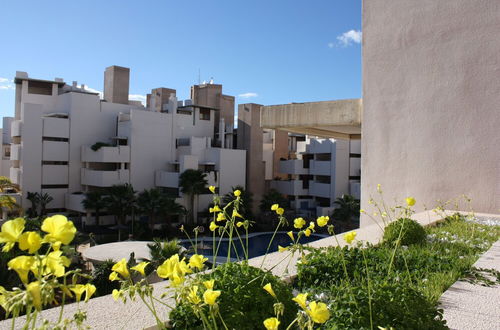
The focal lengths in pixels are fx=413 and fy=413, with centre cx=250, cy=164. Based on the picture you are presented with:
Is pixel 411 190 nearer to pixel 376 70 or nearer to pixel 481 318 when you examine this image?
pixel 376 70

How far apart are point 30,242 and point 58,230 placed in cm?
7

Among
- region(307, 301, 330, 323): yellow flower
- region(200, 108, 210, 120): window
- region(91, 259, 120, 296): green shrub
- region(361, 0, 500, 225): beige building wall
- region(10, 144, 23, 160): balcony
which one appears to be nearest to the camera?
region(307, 301, 330, 323): yellow flower

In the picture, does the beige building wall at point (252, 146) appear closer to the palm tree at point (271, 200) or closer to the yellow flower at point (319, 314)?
the palm tree at point (271, 200)

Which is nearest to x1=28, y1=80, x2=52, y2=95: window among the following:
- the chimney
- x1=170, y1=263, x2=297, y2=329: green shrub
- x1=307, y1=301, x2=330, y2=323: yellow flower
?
the chimney

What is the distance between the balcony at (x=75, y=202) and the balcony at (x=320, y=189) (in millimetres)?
17131

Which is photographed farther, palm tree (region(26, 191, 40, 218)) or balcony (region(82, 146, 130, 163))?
balcony (region(82, 146, 130, 163))

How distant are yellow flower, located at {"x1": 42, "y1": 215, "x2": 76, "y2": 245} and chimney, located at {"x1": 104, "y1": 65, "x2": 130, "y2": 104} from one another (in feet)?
109

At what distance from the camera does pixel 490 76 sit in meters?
7.45

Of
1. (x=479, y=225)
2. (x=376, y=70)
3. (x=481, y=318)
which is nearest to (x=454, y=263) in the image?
(x=481, y=318)

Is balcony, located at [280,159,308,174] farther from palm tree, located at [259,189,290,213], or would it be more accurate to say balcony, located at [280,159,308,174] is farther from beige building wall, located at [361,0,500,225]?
beige building wall, located at [361,0,500,225]

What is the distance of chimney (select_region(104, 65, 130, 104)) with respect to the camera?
3198 cm

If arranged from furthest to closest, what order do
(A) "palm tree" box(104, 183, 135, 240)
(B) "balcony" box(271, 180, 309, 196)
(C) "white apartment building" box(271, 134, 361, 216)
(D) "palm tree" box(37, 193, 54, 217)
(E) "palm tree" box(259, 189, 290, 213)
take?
(B) "balcony" box(271, 180, 309, 196) → (C) "white apartment building" box(271, 134, 361, 216) → (E) "palm tree" box(259, 189, 290, 213) → (D) "palm tree" box(37, 193, 54, 217) → (A) "palm tree" box(104, 183, 135, 240)

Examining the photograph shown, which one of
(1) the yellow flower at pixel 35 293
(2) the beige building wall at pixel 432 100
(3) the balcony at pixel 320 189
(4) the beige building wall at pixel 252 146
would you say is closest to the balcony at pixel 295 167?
(3) the balcony at pixel 320 189

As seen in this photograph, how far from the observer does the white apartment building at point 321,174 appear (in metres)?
31.7
